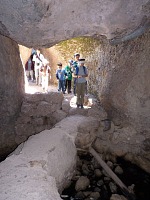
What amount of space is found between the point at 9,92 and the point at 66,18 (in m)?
2.95

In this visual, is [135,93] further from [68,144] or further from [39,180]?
[39,180]

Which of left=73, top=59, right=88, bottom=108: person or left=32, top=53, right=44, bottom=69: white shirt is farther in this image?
left=32, top=53, right=44, bottom=69: white shirt

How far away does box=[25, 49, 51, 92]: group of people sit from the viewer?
842 centimetres

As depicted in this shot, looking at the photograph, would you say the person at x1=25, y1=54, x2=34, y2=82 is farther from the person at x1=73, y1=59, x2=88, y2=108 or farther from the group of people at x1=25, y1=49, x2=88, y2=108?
the person at x1=73, y1=59, x2=88, y2=108

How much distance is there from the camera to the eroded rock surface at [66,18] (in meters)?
3.97

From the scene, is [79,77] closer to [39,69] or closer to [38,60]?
[39,69]

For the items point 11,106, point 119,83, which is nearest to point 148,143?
point 119,83

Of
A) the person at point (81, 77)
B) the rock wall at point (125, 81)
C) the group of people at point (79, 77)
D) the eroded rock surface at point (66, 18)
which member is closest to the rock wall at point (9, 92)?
the eroded rock surface at point (66, 18)

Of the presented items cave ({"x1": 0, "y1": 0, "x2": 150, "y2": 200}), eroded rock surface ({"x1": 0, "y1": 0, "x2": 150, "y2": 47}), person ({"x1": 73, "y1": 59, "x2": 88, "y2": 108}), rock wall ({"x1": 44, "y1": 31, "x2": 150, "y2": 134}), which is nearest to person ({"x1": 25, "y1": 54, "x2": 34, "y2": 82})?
cave ({"x1": 0, "y1": 0, "x2": 150, "y2": 200})

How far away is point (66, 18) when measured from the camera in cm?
435

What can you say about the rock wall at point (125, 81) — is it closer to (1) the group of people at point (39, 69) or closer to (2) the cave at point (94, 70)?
(2) the cave at point (94, 70)

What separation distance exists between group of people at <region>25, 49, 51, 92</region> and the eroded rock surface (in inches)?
133

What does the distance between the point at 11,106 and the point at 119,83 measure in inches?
128

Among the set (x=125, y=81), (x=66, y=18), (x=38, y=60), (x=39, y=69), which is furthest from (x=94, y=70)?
(x=66, y=18)
